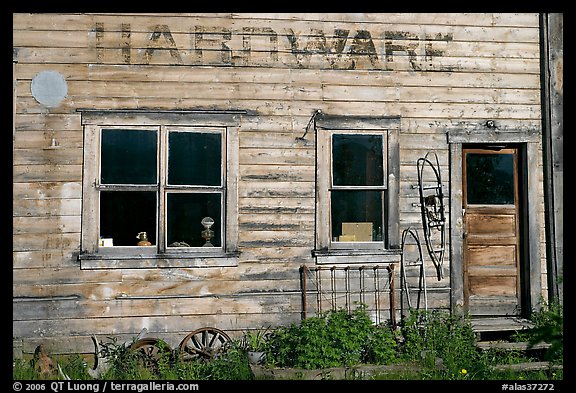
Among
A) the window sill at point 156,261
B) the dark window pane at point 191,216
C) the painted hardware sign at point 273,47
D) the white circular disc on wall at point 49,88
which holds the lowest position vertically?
the window sill at point 156,261

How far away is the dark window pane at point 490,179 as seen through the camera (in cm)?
812

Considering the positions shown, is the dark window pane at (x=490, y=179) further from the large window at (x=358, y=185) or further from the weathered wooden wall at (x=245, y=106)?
the large window at (x=358, y=185)

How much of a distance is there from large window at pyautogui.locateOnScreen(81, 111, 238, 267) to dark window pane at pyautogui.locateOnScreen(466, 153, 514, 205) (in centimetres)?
327

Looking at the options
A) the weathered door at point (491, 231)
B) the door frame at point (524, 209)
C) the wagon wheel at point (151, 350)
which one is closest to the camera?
the wagon wheel at point (151, 350)

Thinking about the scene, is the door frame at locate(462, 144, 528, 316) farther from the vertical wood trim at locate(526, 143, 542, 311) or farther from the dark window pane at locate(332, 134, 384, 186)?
the dark window pane at locate(332, 134, 384, 186)

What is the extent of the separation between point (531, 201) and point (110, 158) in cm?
551

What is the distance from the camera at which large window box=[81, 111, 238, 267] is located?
7312 millimetres

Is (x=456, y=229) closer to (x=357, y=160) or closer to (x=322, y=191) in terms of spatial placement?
(x=357, y=160)

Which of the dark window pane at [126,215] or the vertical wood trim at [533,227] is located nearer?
the dark window pane at [126,215]

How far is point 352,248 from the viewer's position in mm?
7734

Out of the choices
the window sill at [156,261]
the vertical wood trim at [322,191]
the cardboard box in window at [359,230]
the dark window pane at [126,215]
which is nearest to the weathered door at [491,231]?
the cardboard box in window at [359,230]

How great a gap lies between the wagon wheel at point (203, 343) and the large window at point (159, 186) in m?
0.90

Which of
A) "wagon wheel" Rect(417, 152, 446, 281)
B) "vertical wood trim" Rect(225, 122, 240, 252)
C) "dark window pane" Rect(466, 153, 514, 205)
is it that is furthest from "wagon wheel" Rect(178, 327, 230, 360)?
"dark window pane" Rect(466, 153, 514, 205)

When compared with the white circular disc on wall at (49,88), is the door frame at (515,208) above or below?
below
